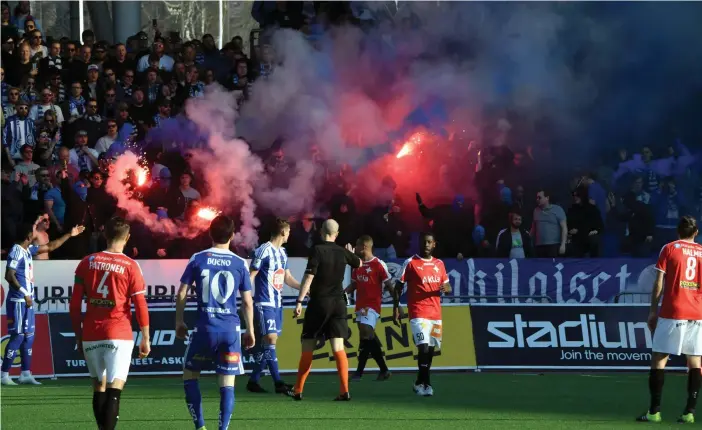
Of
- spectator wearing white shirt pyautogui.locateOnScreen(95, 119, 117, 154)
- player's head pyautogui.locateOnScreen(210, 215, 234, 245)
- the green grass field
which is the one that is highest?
spectator wearing white shirt pyautogui.locateOnScreen(95, 119, 117, 154)

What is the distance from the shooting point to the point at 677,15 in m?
25.3

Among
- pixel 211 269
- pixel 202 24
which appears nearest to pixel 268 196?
pixel 202 24

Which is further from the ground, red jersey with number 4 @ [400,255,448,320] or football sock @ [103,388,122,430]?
red jersey with number 4 @ [400,255,448,320]

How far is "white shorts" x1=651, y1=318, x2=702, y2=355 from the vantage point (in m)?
11.7

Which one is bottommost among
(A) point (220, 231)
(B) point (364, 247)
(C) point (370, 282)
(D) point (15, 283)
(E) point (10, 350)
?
(E) point (10, 350)

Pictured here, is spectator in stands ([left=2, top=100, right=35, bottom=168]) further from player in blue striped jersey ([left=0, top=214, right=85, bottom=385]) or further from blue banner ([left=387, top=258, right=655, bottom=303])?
blue banner ([left=387, top=258, right=655, bottom=303])

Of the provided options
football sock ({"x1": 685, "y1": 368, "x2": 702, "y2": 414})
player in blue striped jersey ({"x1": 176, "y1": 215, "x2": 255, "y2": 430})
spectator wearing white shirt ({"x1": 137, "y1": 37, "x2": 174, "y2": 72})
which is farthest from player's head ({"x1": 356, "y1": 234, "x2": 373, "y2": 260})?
spectator wearing white shirt ({"x1": 137, "y1": 37, "x2": 174, "y2": 72})

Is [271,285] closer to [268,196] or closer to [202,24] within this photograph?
[268,196]

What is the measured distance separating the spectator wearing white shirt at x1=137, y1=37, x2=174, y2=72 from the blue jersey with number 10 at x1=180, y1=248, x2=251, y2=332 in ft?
46.8

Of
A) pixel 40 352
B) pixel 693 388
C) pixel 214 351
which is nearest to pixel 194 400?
pixel 214 351

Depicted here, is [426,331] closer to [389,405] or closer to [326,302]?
[389,405]

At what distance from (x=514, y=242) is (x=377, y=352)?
16.1ft

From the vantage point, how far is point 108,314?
9.62m

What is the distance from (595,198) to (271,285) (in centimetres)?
921
